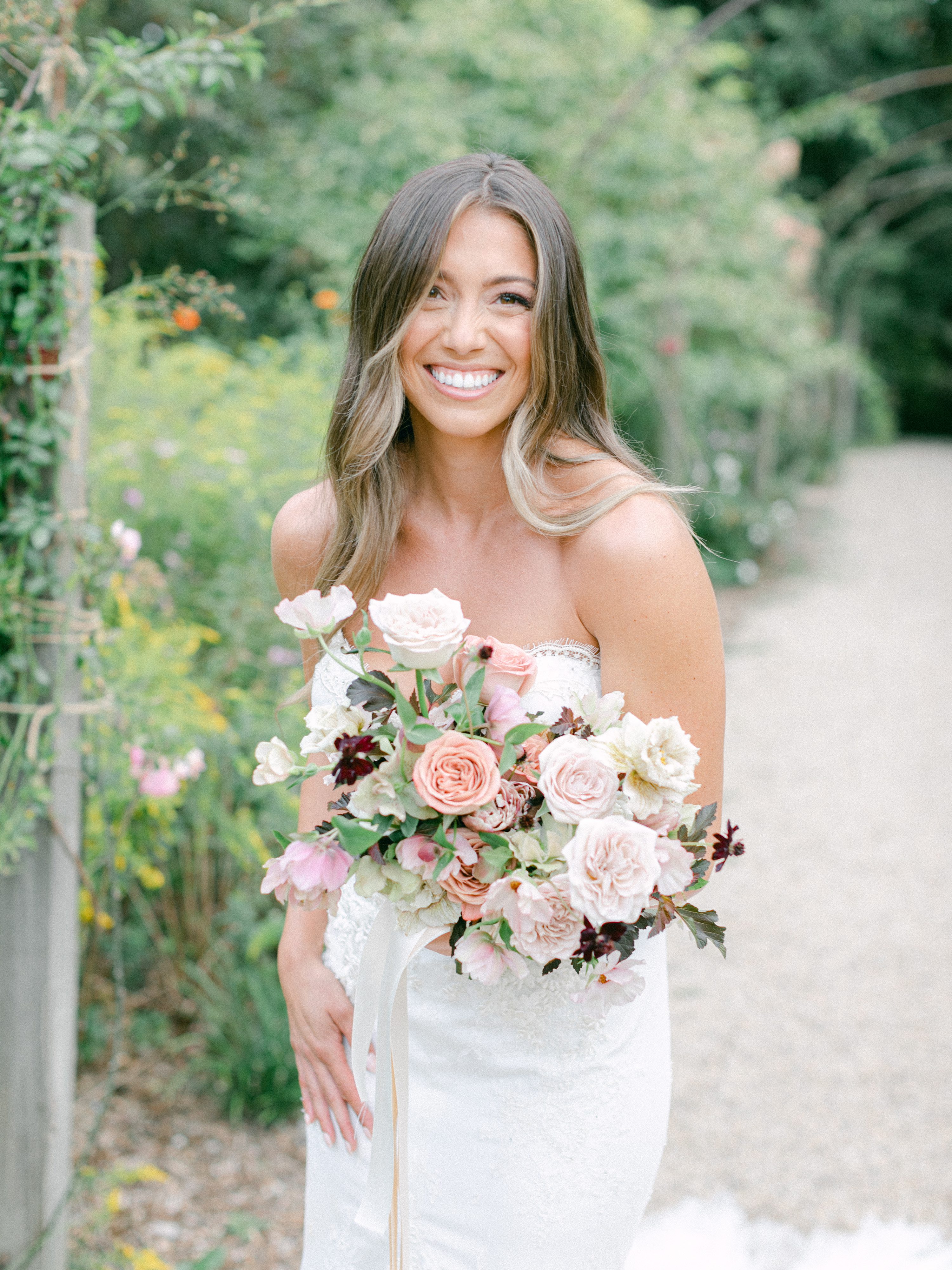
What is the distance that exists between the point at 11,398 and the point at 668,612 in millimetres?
1290

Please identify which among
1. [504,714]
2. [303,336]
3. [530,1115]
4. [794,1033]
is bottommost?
[794,1033]

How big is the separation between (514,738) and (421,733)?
0.11 m

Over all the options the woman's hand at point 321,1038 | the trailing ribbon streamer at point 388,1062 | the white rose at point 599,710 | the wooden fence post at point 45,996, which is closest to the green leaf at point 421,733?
the white rose at point 599,710

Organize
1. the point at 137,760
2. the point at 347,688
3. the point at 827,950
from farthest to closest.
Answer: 1. the point at 827,950
2. the point at 137,760
3. the point at 347,688

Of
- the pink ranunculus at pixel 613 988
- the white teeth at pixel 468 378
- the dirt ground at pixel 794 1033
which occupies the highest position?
the white teeth at pixel 468 378

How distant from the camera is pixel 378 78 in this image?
8.21 m

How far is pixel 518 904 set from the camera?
1.25 meters

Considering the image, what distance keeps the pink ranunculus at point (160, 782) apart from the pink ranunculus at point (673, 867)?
1736 millimetres

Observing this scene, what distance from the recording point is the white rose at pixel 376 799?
1262 millimetres

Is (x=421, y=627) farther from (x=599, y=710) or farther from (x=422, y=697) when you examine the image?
(x=599, y=710)

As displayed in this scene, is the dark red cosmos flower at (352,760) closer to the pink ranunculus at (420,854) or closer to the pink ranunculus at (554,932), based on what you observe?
the pink ranunculus at (420,854)

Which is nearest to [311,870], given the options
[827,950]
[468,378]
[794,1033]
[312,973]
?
[312,973]

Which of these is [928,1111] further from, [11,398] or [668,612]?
[11,398]

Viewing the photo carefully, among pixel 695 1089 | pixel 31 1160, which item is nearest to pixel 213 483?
pixel 31 1160
